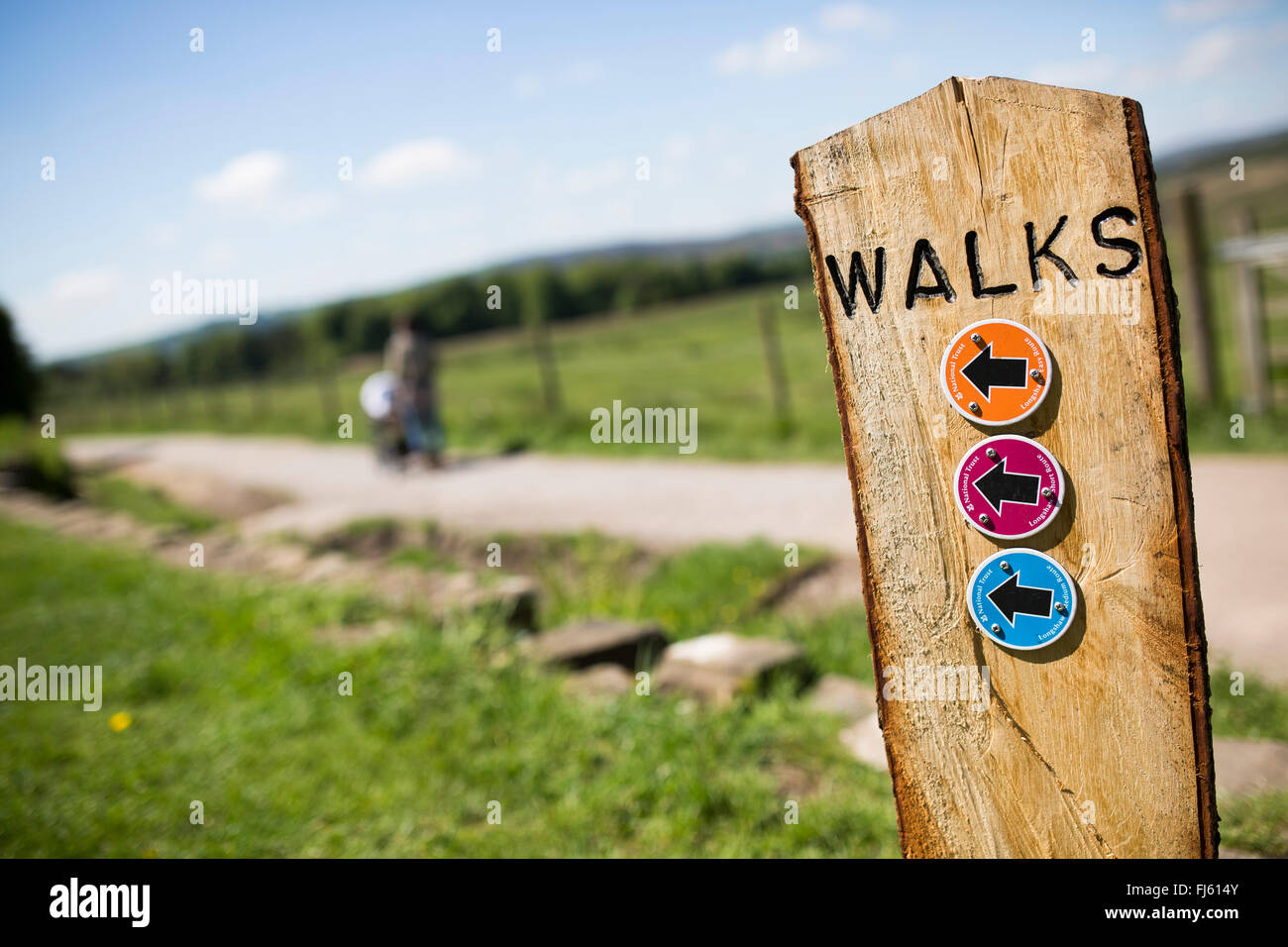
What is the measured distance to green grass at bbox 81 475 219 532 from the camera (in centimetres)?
970

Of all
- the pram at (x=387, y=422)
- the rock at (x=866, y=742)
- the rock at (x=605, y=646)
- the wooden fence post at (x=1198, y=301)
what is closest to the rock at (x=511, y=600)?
the rock at (x=605, y=646)

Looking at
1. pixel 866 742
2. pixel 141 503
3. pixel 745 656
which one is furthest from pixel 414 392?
pixel 866 742

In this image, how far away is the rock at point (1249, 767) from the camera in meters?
2.67

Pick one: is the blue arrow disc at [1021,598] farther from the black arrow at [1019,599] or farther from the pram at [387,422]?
the pram at [387,422]

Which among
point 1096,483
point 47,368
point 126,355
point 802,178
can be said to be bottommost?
point 1096,483

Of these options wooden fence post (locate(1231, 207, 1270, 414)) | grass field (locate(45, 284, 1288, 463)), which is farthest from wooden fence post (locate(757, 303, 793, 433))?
wooden fence post (locate(1231, 207, 1270, 414))

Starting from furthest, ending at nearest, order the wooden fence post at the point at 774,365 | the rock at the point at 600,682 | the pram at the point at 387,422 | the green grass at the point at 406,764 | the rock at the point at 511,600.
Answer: the pram at the point at 387,422, the wooden fence post at the point at 774,365, the rock at the point at 511,600, the rock at the point at 600,682, the green grass at the point at 406,764

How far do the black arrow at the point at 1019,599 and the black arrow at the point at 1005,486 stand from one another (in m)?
0.12

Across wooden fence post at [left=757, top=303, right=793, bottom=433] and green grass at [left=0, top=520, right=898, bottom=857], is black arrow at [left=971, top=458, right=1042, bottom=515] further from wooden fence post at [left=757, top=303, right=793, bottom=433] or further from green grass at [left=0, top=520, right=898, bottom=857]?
wooden fence post at [left=757, top=303, right=793, bottom=433]

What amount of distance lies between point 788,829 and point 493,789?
1023 millimetres

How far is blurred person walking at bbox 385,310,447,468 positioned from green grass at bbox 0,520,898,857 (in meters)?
6.31
